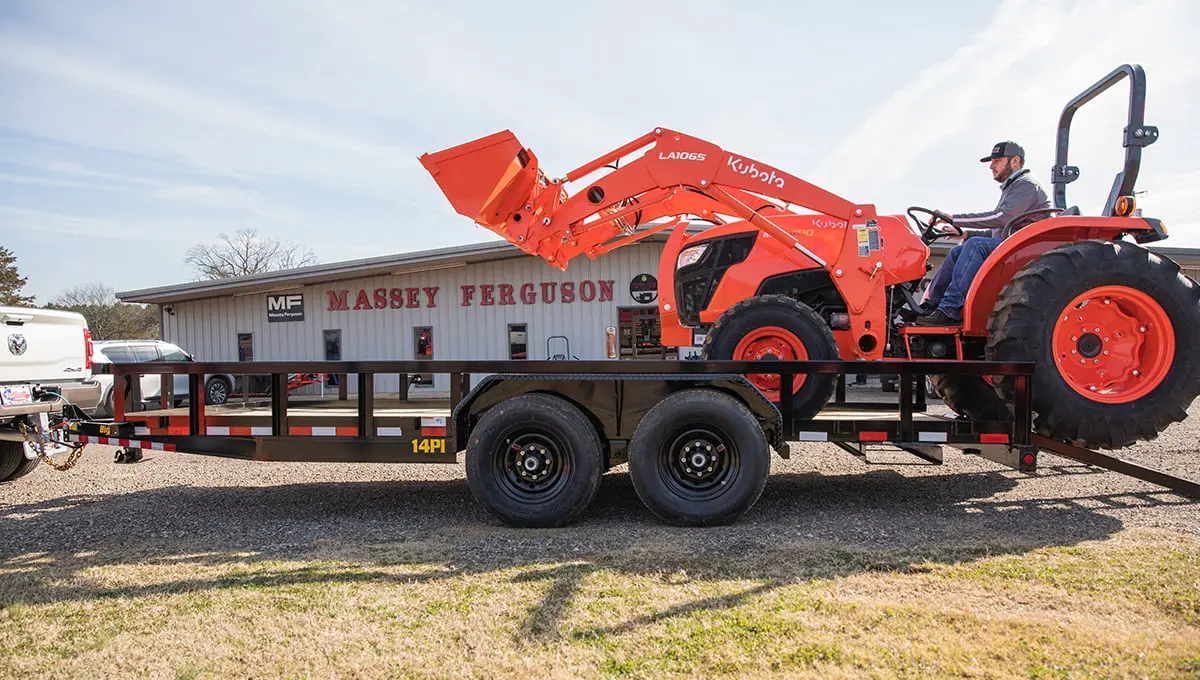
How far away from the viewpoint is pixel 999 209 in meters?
5.67

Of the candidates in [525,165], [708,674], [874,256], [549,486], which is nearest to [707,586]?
[708,674]

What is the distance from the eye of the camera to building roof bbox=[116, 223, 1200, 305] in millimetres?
15500

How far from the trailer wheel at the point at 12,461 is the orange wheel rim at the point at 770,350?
7.18 metres

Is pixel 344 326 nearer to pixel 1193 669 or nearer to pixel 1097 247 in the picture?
pixel 1097 247

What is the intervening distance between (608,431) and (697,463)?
682 millimetres

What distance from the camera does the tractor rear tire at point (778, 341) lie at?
526 cm

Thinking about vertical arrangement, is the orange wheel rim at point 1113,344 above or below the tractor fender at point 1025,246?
below

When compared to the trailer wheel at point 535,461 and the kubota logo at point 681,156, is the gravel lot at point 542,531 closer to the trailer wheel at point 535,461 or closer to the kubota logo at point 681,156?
the trailer wheel at point 535,461

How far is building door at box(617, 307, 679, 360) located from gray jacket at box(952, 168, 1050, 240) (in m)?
10.0

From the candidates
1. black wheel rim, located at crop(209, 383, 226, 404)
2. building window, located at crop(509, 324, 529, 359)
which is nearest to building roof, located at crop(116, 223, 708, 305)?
building window, located at crop(509, 324, 529, 359)

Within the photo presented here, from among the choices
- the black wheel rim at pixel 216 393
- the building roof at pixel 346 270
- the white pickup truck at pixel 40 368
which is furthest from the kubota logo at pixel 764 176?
the building roof at pixel 346 270

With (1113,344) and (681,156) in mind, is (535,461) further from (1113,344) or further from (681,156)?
(1113,344)

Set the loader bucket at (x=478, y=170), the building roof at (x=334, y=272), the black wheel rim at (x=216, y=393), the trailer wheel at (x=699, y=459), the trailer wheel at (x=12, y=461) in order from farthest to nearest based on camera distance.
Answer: the building roof at (x=334, y=272) → the black wheel rim at (x=216, y=393) → the trailer wheel at (x=12, y=461) → the loader bucket at (x=478, y=170) → the trailer wheel at (x=699, y=459)

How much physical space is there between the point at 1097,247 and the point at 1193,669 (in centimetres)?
320
